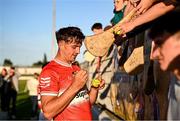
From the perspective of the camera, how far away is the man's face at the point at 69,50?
13.8 feet

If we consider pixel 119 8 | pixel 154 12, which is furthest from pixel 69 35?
pixel 154 12

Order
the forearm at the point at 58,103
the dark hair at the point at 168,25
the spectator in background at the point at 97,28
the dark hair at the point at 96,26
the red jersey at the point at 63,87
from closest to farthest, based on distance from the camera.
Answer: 1. the dark hair at the point at 168,25
2. the forearm at the point at 58,103
3. the red jersey at the point at 63,87
4. the spectator in background at the point at 97,28
5. the dark hair at the point at 96,26

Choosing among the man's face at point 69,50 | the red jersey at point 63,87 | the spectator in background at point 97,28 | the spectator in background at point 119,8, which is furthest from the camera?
the spectator in background at point 97,28

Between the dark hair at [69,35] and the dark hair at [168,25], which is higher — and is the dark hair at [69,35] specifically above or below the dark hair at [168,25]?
above

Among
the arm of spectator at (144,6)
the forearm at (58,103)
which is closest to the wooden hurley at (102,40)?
the arm of spectator at (144,6)

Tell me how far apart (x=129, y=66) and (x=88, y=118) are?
0.62 metres

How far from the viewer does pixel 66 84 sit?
4105mm

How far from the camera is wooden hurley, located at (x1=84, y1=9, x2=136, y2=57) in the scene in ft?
13.9

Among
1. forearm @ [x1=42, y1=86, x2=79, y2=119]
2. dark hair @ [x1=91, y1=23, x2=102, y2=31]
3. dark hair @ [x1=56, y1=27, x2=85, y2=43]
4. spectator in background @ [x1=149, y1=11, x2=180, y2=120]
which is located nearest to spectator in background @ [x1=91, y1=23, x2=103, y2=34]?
dark hair @ [x1=91, y1=23, x2=102, y2=31]

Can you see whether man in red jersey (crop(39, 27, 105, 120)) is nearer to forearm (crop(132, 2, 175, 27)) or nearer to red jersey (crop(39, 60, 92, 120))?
red jersey (crop(39, 60, 92, 120))

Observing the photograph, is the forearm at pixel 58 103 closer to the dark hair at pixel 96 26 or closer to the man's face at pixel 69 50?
the man's face at pixel 69 50

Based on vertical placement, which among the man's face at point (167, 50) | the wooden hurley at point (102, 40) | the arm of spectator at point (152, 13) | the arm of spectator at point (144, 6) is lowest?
the man's face at point (167, 50)

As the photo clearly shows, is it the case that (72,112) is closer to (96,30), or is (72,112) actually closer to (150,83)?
(150,83)

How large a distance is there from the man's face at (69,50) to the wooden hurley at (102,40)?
0.87ft
